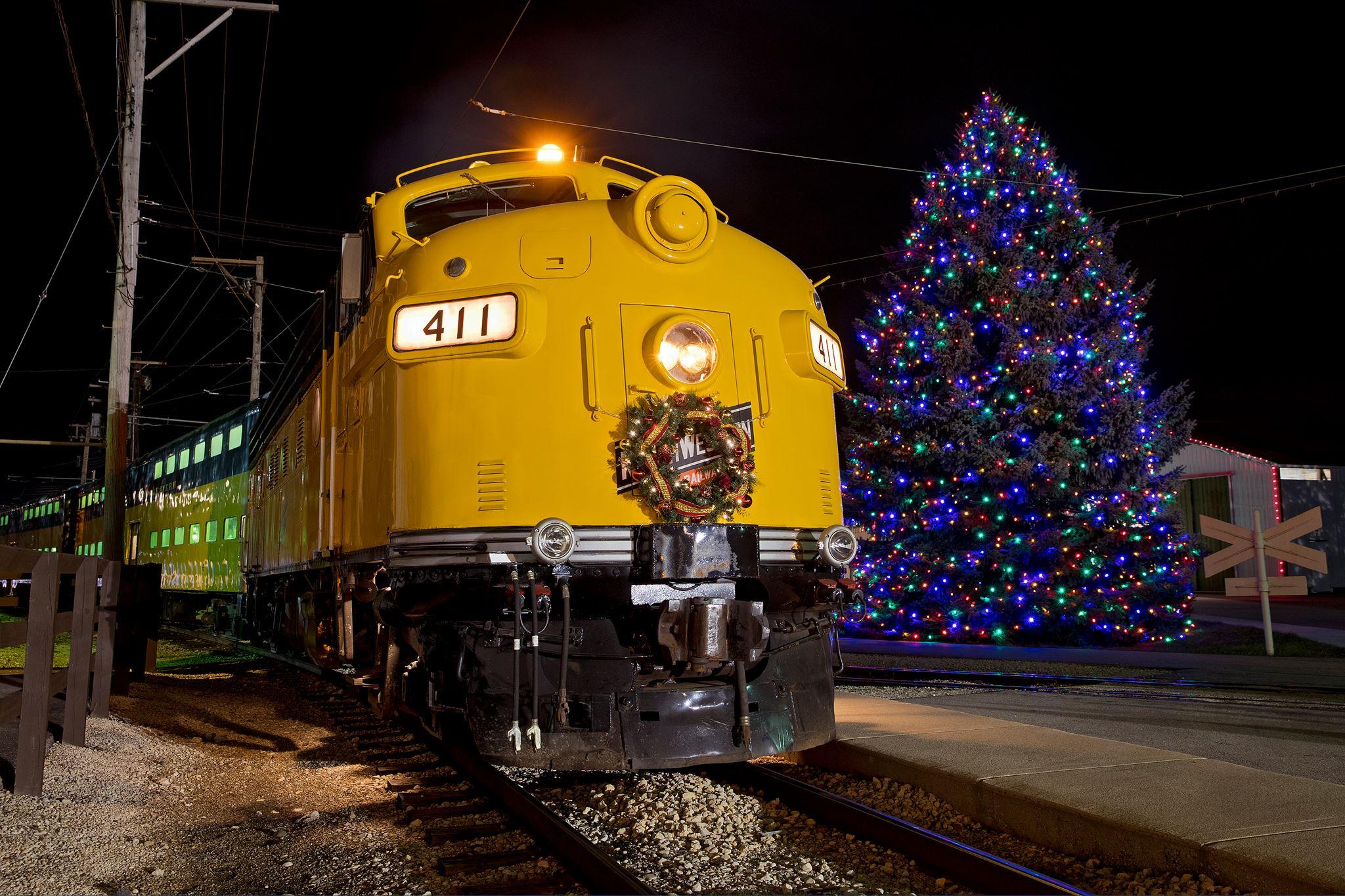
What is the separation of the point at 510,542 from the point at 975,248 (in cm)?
1251

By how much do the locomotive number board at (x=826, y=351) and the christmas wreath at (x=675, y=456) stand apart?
1.05 m

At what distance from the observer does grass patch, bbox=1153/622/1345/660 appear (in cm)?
1358

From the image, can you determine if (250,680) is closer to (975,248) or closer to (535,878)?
(535,878)

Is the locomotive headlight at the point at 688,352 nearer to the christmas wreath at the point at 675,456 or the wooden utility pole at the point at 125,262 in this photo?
the christmas wreath at the point at 675,456

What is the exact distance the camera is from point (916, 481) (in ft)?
51.4

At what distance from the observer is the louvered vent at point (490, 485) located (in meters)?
5.44

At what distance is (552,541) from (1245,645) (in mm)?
13265

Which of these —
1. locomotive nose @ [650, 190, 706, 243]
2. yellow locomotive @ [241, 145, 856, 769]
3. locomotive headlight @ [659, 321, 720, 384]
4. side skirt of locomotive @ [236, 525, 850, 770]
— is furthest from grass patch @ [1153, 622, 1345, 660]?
locomotive nose @ [650, 190, 706, 243]

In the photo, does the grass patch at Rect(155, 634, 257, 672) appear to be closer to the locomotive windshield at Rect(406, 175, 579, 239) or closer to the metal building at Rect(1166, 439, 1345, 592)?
the locomotive windshield at Rect(406, 175, 579, 239)

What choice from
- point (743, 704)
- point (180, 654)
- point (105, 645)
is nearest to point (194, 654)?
point (180, 654)

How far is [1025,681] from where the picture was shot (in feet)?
36.4

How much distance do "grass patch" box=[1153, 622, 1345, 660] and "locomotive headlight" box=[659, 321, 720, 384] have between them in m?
A: 10.9

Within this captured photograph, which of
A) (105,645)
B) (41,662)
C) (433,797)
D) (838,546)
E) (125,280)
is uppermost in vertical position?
(125,280)

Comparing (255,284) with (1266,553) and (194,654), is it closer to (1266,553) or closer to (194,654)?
(194,654)
